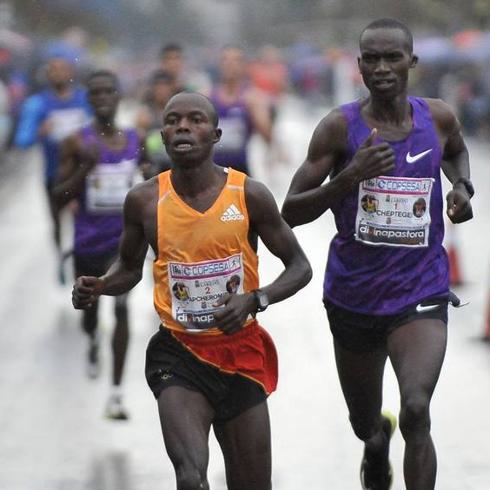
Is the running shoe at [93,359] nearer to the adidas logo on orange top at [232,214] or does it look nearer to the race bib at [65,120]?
the race bib at [65,120]

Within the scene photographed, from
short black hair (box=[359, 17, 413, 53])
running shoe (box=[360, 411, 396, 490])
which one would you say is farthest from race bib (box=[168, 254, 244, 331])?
running shoe (box=[360, 411, 396, 490])

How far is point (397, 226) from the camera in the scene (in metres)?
6.82

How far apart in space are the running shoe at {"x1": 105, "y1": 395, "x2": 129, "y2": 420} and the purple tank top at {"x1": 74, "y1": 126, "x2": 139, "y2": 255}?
3.44 ft

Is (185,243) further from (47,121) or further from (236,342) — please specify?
(47,121)

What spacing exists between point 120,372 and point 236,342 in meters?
3.26

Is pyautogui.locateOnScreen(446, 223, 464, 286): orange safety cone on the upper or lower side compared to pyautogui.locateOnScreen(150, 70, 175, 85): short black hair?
lower

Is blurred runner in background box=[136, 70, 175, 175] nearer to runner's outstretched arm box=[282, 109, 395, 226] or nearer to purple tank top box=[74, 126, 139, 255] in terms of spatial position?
purple tank top box=[74, 126, 139, 255]

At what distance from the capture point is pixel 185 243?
20.5 feet

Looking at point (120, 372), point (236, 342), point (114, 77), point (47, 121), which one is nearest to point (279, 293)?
point (236, 342)

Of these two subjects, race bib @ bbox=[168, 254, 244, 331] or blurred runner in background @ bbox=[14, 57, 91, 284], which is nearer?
race bib @ bbox=[168, 254, 244, 331]

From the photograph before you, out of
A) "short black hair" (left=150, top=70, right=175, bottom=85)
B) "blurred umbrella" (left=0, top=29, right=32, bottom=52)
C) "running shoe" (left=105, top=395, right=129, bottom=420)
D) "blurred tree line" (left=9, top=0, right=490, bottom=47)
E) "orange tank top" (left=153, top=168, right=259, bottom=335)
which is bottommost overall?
"running shoe" (left=105, top=395, right=129, bottom=420)

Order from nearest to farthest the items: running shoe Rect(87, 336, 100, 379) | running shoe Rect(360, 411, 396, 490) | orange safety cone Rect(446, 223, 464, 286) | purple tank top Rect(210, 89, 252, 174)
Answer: running shoe Rect(360, 411, 396, 490) < running shoe Rect(87, 336, 100, 379) < purple tank top Rect(210, 89, 252, 174) < orange safety cone Rect(446, 223, 464, 286)

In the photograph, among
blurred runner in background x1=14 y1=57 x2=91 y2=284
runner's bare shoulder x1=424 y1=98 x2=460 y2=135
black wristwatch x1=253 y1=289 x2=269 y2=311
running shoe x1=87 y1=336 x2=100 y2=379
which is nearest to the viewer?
black wristwatch x1=253 y1=289 x2=269 y2=311

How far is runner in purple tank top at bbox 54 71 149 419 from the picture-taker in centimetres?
1005
